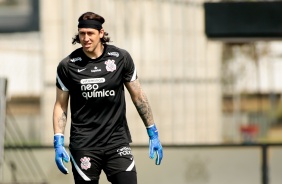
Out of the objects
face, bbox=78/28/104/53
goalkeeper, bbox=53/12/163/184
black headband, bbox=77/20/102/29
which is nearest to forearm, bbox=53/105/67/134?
goalkeeper, bbox=53/12/163/184

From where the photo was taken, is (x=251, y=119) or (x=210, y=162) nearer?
(x=210, y=162)

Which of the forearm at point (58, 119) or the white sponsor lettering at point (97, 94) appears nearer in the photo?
the white sponsor lettering at point (97, 94)

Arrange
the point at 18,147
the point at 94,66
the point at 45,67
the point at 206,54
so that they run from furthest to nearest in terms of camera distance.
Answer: the point at 206,54 → the point at 45,67 → the point at 18,147 → the point at 94,66

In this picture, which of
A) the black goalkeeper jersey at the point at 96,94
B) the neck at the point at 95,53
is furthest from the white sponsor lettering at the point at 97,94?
the neck at the point at 95,53

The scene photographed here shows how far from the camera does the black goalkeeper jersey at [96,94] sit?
8930mm

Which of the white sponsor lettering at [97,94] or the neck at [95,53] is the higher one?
the neck at [95,53]

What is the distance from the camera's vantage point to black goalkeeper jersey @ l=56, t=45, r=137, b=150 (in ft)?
29.3

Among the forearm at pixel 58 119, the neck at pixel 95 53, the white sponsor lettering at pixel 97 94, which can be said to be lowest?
the forearm at pixel 58 119

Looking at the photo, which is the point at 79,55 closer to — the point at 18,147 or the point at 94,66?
the point at 94,66

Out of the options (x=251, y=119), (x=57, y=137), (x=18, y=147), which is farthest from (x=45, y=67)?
(x=251, y=119)

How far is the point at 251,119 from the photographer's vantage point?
152ft

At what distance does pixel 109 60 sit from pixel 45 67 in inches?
431

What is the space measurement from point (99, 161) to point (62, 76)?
2.51 ft

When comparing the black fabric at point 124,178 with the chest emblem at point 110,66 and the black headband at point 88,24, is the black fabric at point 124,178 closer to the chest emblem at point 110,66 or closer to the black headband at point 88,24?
the chest emblem at point 110,66
